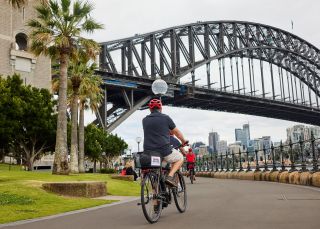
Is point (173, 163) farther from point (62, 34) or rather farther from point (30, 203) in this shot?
point (62, 34)

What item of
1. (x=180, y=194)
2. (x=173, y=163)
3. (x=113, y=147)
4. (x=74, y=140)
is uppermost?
(x=113, y=147)

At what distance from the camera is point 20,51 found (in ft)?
142

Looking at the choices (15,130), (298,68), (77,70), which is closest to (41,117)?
(15,130)

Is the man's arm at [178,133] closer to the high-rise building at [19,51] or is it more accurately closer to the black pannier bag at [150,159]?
the black pannier bag at [150,159]

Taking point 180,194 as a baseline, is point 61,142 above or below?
above

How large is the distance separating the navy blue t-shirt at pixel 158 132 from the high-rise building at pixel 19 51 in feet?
124

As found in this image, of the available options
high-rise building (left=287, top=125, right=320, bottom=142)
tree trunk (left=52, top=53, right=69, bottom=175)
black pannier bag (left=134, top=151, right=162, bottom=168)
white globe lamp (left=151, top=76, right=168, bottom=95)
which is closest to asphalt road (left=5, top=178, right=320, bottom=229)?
black pannier bag (left=134, top=151, right=162, bottom=168)

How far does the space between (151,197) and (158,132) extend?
95cm

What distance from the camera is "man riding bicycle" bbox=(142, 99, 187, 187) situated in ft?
20.9

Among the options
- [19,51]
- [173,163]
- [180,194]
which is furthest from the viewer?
[19,51]

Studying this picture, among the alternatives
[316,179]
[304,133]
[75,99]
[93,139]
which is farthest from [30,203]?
[304,133]

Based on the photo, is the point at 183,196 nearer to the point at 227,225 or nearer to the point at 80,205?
the point at 227,225

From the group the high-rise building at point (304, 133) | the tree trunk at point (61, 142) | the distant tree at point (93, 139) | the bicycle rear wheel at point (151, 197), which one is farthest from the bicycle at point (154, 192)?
the distant tree at point (93, 139)

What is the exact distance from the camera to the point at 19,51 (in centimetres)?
4322
